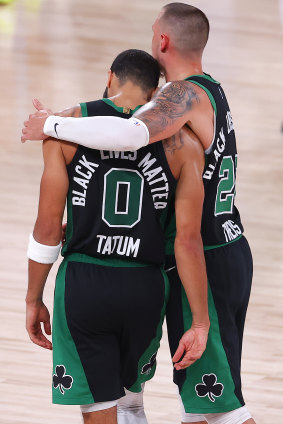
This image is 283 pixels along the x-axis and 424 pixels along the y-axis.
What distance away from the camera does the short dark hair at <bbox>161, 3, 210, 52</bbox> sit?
312 centimetres

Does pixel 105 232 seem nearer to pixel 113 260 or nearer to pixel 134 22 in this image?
pixel 113 260

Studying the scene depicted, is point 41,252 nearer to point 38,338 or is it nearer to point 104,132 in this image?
point 38,338

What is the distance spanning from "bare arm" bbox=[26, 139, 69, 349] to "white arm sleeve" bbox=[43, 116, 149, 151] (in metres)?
0.07

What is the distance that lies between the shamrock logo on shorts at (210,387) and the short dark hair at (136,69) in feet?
2.91

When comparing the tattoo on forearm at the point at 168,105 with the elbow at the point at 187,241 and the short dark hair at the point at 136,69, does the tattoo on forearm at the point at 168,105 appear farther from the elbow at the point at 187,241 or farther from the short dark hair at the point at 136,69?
the elbow at the point at 187,241

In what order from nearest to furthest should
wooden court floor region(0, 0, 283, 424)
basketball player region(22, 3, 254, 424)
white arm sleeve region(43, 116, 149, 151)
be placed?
white arm sleeve region(43, 116, 149, 151), basketball player region(22, 3, 254, 424), wooden court floor region(0, 0, 283, 424)

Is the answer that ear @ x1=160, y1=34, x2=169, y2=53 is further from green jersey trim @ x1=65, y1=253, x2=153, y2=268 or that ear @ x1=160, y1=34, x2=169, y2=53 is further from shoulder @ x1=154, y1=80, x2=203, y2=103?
green jersey trim @ x1=65, y1=253, x2=153, y2=268

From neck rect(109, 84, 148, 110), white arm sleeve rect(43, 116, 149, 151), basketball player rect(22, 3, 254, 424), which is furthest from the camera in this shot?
basketball player rect(22, 3, 254, 424)

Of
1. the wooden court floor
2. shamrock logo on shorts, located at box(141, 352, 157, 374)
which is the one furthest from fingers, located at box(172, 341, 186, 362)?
the wooden court floor

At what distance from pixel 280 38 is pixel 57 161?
23.4 feet

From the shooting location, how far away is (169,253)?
3.12 meters

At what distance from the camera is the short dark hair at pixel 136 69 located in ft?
9.43

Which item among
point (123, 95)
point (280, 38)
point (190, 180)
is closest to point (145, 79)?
point (123, 95)

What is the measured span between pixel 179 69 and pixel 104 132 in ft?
1.48
